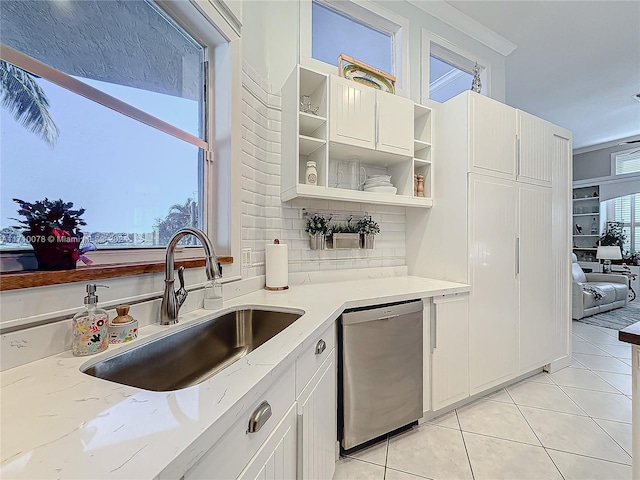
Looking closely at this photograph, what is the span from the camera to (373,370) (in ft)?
5.44

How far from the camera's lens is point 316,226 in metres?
2.21

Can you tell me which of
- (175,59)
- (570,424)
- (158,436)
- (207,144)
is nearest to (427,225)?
(570,424)

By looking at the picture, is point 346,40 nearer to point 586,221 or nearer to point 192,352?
point 192,352

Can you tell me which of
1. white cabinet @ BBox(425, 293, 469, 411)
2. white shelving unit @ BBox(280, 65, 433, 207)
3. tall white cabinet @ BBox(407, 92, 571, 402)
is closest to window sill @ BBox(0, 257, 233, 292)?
white shelving unit @ BBox(280, 65, 433, 207)

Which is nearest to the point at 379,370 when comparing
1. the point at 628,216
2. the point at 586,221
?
the point at 628,216

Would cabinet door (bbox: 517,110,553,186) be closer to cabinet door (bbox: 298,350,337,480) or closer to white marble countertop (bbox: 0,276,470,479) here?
cabinet door (bbox: 298,350,337,480)

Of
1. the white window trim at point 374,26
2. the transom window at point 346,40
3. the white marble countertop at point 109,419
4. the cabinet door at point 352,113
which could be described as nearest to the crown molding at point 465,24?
the white window trim at point 374,26

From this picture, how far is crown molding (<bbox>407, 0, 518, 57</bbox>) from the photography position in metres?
2.70

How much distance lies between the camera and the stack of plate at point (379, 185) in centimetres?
224

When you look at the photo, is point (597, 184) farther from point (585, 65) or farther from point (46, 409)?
point (46, 409)

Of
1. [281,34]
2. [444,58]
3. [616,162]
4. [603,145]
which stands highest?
[603,145]

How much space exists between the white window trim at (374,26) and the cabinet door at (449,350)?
1.81 metres

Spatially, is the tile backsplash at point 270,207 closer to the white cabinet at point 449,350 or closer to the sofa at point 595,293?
the white cabinet at point 449,350

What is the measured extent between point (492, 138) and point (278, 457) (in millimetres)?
2432
